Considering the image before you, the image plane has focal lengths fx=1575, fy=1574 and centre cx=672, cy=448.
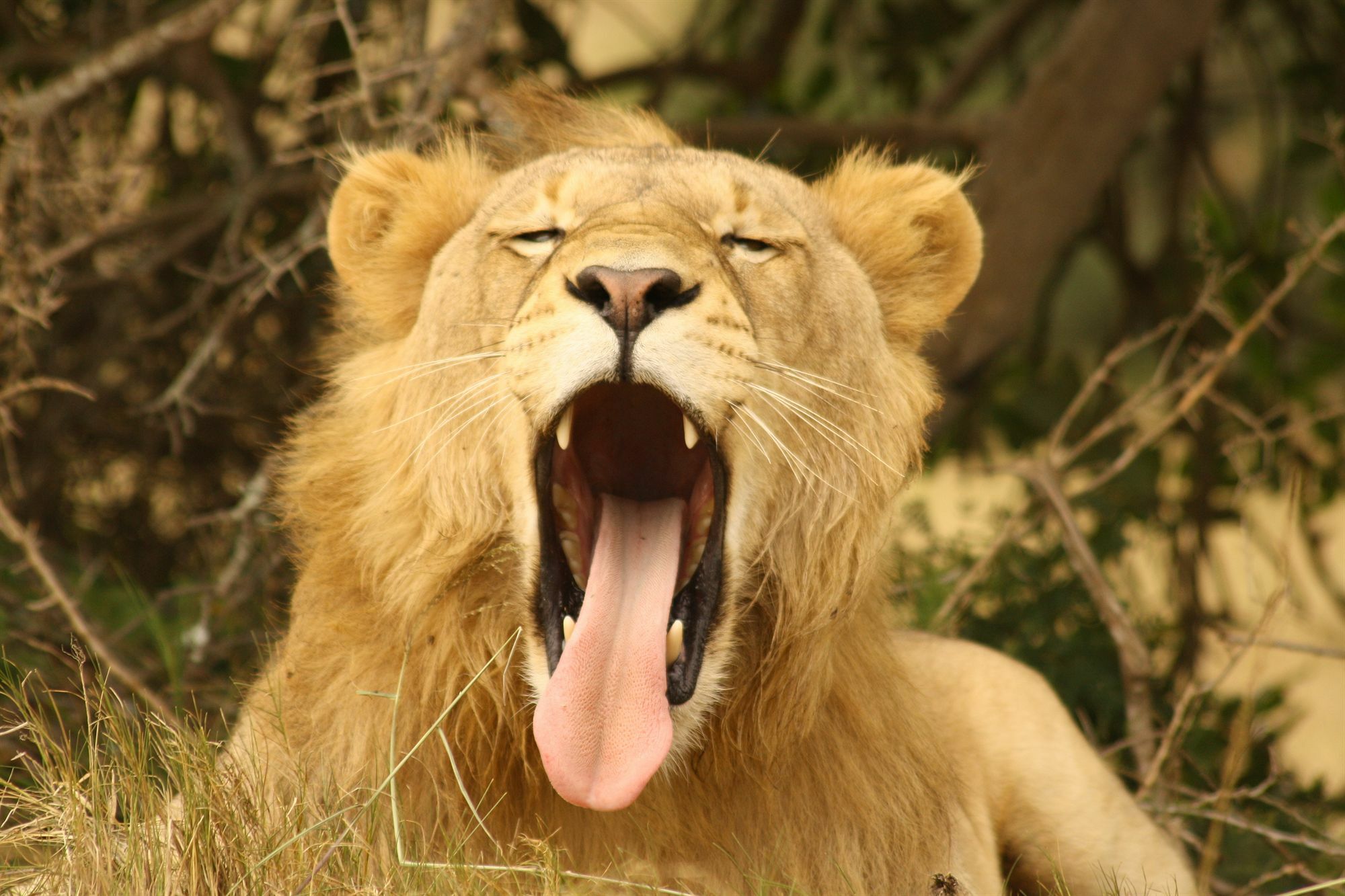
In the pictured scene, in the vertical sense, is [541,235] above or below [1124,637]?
above

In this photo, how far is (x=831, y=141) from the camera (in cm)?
515

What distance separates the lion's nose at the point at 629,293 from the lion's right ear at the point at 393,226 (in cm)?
65

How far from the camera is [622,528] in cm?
272

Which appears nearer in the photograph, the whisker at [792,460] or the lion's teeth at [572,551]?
the whisker at [792,460]

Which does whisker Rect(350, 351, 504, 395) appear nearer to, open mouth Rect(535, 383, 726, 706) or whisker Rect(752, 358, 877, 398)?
open mouth Rect(535, 383, 726, 706)

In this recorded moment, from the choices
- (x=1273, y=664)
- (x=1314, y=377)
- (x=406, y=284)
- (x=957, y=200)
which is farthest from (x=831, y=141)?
(x=1273, y=664)

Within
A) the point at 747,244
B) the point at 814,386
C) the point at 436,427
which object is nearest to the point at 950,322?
the point at 747,244

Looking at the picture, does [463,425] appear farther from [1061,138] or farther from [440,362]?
[1061,138]

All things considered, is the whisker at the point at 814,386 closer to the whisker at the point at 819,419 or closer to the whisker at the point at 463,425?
the whisker at the point at 819,419

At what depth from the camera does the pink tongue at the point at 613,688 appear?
94.6 inches

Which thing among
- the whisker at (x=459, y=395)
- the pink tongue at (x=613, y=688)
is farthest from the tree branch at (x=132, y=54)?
the pink tongue at (x=613, y=688)

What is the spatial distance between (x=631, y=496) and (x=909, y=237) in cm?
76

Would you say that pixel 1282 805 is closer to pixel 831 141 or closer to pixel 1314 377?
pixel 1314 377

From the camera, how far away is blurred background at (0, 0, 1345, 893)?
13.4 ft
